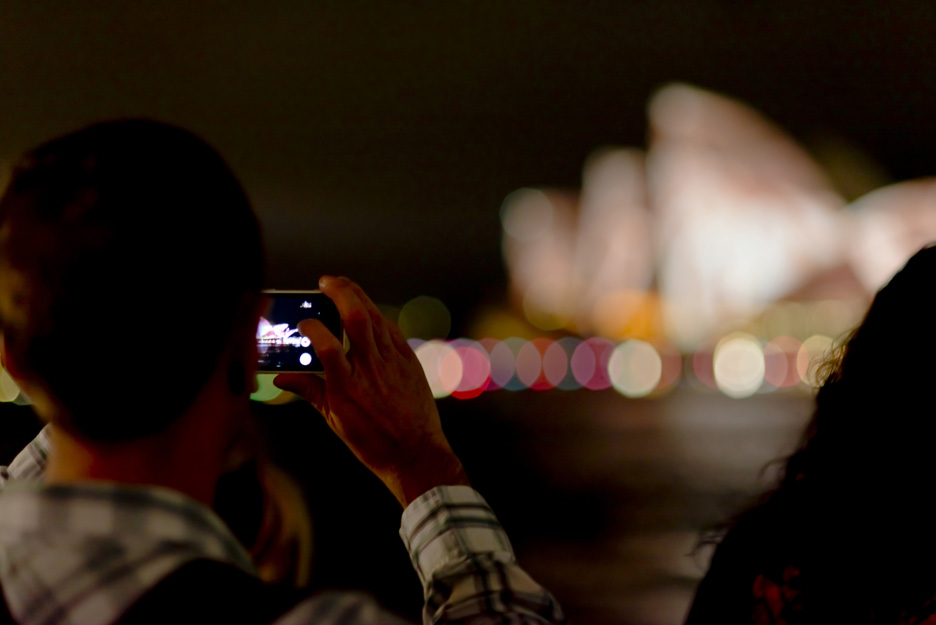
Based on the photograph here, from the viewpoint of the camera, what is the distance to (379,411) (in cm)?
131

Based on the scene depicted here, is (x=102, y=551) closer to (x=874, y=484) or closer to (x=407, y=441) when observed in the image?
(x=407, y=441)

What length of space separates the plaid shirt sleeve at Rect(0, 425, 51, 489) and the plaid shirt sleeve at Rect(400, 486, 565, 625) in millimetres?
537

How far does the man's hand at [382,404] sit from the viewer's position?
4.27 ft

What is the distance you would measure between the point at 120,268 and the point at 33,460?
0.63m

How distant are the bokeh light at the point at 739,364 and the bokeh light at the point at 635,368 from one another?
13.7 feet

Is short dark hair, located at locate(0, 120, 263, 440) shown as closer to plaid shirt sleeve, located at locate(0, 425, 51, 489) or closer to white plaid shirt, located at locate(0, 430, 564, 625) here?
white plaid shirt, located at locate(0, 430, 564, 625)

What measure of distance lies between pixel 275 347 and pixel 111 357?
1.95ft

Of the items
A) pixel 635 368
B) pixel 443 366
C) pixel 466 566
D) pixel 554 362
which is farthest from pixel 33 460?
pixel 554 362

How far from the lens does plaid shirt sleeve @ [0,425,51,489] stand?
1.40 meters

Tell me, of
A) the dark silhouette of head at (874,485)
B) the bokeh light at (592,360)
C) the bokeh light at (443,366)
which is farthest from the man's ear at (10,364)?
the bokeh light at (592,360)

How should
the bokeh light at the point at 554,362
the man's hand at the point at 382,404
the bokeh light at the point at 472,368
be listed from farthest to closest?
the bokeh light at the point at 554,362, the bokeh light at the point at 472,368, the man's hand at the point at 382,404

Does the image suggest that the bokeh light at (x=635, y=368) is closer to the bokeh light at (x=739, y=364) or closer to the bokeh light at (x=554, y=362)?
the bokeh light at (x=554, y=362)

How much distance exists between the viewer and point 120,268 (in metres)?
0.92

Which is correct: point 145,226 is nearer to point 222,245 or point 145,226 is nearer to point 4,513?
point 222,245
